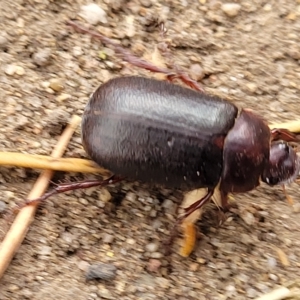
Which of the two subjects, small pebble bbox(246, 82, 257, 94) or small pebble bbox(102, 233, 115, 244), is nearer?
small pebble bbox(102, 233, 115, 244)

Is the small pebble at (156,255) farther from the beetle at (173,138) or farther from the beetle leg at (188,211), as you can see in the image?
the beetle at (173,138)

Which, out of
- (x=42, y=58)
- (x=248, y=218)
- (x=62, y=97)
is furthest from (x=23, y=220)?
(x=248, y=218)

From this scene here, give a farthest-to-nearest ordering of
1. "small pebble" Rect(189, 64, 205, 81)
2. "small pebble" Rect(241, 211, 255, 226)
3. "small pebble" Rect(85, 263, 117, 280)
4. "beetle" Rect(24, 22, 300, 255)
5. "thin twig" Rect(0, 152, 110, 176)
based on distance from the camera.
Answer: "small pebble" Rect(189, 64, 205, 81)
"small pebble" Rect(241, 211, 255, 226)
"thin twig" Rect(0, 152, 110, 176)
"small pebble" Rect(85, 263, 117, 280)
"beetle" Rect(24, 22, 300, 255)

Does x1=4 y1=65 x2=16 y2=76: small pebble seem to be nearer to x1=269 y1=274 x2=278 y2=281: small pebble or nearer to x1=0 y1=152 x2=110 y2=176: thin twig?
x1=0 y1=152 x2=110 y2=176: thin twig

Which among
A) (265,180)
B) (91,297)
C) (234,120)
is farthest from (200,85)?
(91,297)

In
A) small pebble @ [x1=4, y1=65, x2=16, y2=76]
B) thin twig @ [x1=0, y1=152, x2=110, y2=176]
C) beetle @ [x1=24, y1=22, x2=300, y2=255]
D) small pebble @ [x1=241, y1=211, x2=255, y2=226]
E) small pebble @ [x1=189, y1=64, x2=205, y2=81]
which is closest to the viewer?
beetle @ [x1=24, y1=22, x2=300, y2=255]

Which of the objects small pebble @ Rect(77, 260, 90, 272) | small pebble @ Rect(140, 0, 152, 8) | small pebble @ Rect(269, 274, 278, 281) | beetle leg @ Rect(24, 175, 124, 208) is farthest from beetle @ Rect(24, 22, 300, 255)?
small pebble @ Rect(140, 0, 152, 8)

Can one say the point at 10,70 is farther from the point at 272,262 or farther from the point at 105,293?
the point at 272,262
